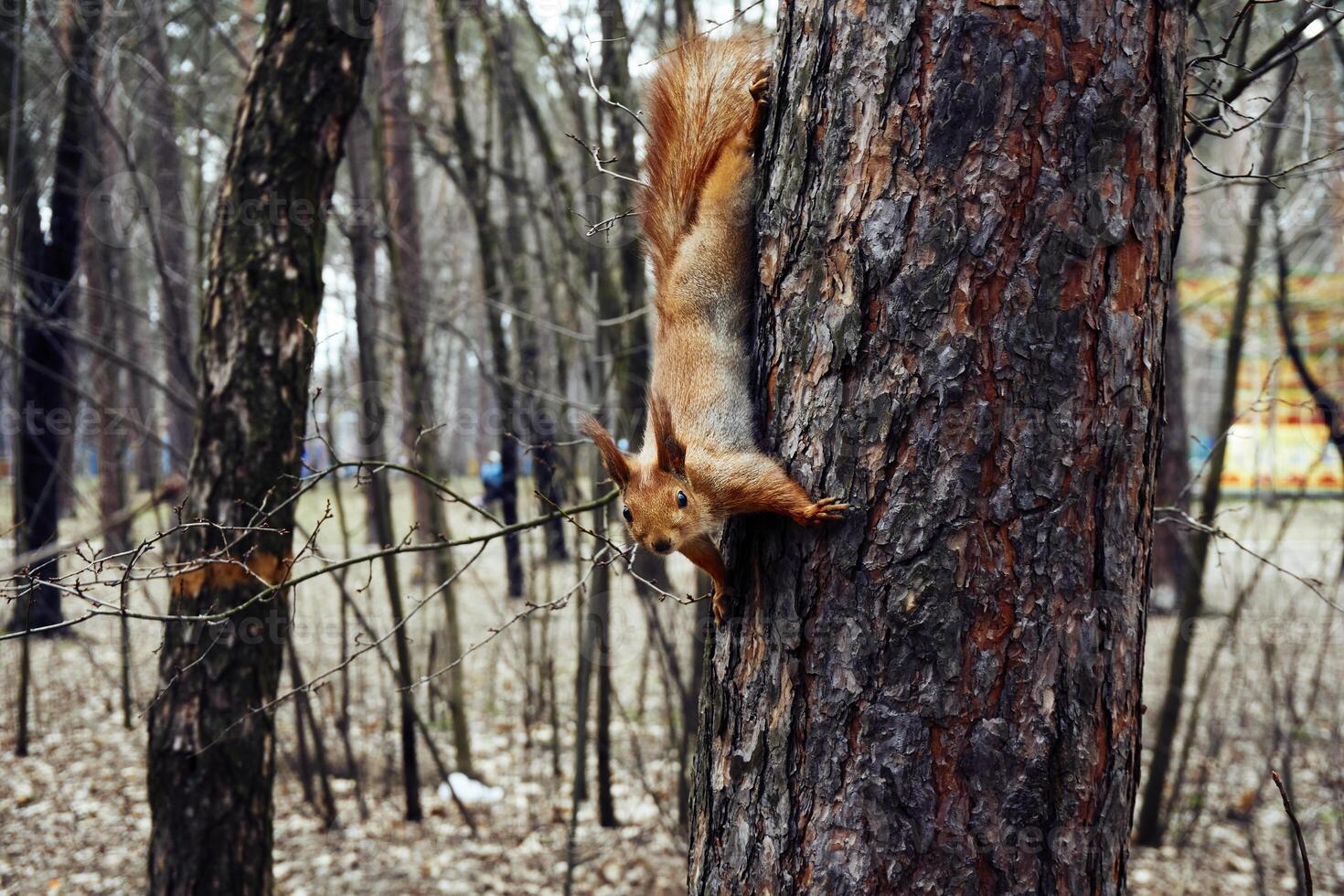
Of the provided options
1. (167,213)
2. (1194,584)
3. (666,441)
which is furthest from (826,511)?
(167,213)

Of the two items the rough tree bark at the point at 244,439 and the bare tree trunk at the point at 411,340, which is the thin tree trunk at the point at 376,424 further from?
the rough tree bark at the point at 244,439

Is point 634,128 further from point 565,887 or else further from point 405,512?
point 405,512

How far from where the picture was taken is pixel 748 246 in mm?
1942

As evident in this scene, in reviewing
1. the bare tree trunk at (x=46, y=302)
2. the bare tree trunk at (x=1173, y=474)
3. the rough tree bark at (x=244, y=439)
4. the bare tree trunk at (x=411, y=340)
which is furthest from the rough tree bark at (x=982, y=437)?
the bare tree trunk at (x=46, y=302)

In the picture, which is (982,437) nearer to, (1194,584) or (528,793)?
(1194,584)

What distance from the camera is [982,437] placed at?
5.20 ft

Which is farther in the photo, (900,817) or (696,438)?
(696,438)

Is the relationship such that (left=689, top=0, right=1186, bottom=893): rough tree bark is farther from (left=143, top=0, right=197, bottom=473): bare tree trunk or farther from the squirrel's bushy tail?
(left=143, top=0, right=197, bottom=473): bare tree trunk

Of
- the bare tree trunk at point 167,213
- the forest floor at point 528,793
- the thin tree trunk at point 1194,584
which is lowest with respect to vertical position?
the forest floor at point 528,793

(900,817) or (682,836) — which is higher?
(900,817)

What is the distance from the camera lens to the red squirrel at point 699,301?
76.2 inches

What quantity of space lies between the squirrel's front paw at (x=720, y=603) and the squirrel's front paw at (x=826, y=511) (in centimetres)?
29

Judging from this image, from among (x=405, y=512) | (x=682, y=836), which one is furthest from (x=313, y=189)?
(x=405, y=512)

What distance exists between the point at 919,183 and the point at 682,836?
4.67 metres
